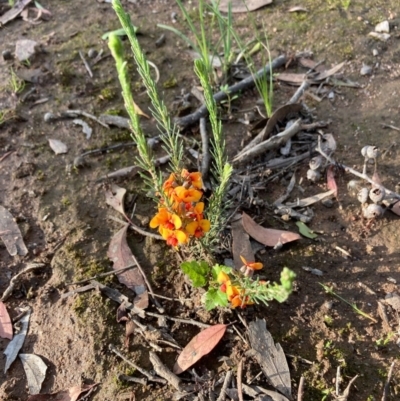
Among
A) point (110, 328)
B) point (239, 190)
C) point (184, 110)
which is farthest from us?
point (184, 110)

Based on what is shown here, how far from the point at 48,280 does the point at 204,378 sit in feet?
3.19

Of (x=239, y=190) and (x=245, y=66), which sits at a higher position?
(x=245, y=66)

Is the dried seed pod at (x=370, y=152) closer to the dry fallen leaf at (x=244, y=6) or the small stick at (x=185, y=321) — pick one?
the small stick at (x=185, y=321)

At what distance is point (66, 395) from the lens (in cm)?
204

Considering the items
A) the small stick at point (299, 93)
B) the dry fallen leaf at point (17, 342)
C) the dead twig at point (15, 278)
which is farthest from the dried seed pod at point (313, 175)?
the dry fallen leaf at point (17, 342)

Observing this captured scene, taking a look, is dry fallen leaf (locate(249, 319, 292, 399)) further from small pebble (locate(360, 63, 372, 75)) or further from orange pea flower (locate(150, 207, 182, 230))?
small pebble (locate(360, 63, 372, 75))

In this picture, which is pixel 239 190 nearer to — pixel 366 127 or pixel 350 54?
pixel 366 127

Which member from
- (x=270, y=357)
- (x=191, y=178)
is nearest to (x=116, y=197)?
(x=191, y=178)

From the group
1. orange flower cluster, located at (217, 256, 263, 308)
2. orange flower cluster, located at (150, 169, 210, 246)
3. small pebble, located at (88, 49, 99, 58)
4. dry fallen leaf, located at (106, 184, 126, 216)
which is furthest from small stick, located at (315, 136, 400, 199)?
small pebble, located at (88, 49, 99, 58)

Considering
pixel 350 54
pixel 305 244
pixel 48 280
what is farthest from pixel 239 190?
pixel 350 54

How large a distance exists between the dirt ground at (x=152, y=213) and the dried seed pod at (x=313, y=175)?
39 millimetres

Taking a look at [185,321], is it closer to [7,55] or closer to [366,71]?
[366,71]

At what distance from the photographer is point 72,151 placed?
2.92 metres

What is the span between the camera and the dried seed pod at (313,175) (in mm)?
2633
